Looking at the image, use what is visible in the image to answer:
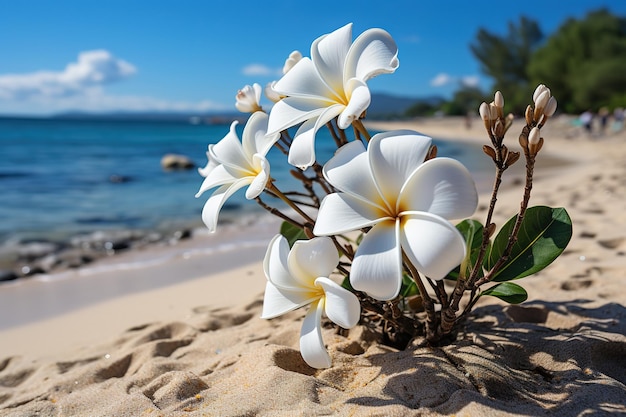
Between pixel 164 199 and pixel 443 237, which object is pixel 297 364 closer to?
pixel 443 237

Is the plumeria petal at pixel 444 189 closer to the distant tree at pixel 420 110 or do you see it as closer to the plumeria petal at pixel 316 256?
the plumeria petal at pixel 316 256

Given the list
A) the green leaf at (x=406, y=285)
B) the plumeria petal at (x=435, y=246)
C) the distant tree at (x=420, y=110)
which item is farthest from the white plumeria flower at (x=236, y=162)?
the distant tree at (x=420, y=110)

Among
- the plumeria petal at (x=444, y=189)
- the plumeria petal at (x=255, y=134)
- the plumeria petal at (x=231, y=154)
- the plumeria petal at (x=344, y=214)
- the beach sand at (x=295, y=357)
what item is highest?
the plumeria petal at (x=255, y=134)

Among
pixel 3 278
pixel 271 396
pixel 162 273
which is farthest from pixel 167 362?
pixel 3 278

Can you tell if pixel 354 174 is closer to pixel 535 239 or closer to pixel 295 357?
pixel 535 239

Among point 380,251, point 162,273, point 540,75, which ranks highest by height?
point 540,75

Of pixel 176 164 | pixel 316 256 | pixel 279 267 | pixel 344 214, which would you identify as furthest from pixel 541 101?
pixel 176 164

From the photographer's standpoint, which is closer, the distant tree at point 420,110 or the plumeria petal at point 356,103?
the plumeria petal at point 356,103
